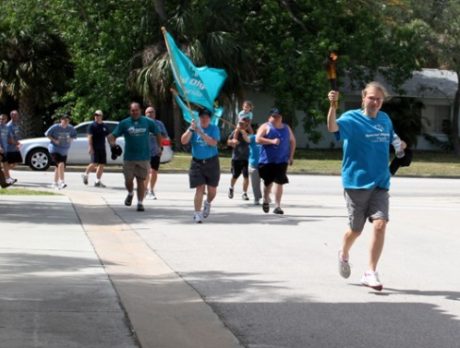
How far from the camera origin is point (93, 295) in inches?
321

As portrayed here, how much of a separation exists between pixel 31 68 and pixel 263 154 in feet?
82.5

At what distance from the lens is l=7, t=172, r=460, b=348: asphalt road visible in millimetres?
7090

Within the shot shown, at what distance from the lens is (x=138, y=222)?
1466cm

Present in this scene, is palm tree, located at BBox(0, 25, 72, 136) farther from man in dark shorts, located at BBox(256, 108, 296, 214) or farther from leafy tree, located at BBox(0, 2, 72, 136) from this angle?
man in dark shorts, located at BBox(256, 108, 296, 214)

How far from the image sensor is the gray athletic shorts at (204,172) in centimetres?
1452

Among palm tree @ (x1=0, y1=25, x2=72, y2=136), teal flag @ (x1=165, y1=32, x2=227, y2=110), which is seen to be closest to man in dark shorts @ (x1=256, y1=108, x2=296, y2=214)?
teal flag @ (x1=165, y1=32, x2=227, y2=110)

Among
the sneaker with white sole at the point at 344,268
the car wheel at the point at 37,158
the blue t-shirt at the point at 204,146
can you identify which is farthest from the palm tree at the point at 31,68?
the sneaker with white sole at the point at 344,268

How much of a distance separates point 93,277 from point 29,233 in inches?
148

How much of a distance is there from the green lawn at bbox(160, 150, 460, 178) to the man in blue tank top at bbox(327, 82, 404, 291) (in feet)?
68.6

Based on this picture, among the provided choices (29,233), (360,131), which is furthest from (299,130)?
(360,131)

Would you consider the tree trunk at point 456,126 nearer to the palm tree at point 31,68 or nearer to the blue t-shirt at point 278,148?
the palm tree at point 31,68

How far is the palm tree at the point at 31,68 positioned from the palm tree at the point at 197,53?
15.5 feet

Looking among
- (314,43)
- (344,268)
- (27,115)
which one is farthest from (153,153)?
(27,115)

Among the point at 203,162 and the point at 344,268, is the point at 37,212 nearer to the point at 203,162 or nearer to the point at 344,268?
the point at 203,162
